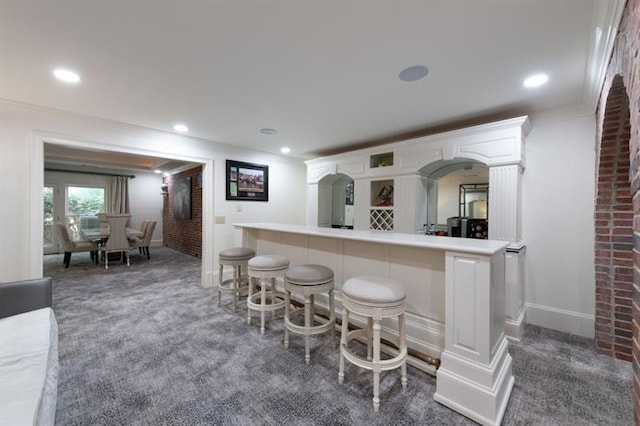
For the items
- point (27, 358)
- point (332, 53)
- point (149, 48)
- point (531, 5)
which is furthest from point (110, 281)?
point (531, 5)

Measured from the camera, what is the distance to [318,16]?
1.49 meters

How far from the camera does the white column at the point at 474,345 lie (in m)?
1.55

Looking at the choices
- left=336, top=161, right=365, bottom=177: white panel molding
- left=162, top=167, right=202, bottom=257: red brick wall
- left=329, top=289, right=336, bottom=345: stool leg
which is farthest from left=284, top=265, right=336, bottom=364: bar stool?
left=162, top=167, right=202, bottom=257: red brick wall

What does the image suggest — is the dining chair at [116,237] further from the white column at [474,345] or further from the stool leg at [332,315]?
the white column at [474,345]

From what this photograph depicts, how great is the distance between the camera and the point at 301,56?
1.88 meters

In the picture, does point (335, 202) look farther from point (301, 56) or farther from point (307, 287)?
point (301, 56)

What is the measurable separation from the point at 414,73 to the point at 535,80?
105cm

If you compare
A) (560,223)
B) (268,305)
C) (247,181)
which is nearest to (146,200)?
(247,181)

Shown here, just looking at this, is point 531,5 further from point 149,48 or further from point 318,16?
point 149,48

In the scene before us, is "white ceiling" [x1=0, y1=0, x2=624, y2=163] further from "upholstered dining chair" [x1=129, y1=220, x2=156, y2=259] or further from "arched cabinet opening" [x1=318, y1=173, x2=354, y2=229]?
"upholstered dining chair" [x1=129, y1=220, x2=156, y2=259]

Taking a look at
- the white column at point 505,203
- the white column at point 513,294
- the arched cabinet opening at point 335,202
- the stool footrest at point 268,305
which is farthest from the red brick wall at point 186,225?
the white column at point 513,294

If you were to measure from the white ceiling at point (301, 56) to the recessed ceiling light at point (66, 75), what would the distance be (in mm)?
62

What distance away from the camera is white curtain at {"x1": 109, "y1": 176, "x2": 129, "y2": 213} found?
7598mm

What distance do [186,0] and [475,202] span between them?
736 cm
